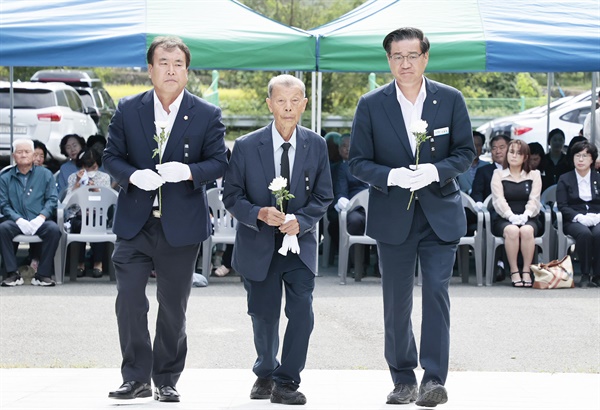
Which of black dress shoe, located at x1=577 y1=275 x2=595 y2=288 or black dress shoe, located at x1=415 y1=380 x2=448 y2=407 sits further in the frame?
black dress shoe, located at x1=577 y1=275 x2=595 y2=288

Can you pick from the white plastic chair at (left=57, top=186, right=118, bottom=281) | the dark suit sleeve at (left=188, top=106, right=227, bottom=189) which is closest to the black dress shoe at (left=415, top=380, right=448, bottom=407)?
the dark suit sleeve at (left=188, top=106, right=227, bottom=189)

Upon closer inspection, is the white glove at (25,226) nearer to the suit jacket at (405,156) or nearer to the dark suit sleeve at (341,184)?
the dark suit sleeve at (341,184)

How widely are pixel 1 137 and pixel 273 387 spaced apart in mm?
15883

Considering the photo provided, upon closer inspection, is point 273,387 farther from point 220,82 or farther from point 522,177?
point 220,82

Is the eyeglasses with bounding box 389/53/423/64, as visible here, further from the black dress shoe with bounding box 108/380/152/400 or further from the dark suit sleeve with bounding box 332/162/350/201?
the dark suit sleeve with bounding box 332/162/350/201

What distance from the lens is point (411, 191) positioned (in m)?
6.19

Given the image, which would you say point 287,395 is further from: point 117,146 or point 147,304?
point 117,146

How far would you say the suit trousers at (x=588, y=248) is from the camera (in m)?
11.8

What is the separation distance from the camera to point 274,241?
6.25m

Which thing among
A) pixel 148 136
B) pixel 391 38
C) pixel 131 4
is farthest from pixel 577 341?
pixel 131 4

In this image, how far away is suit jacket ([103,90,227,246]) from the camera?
614 cm

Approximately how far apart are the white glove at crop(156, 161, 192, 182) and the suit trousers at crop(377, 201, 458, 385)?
121 cm

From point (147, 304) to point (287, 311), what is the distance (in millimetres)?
801

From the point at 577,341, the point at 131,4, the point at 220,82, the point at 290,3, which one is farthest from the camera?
the point at 220,82
